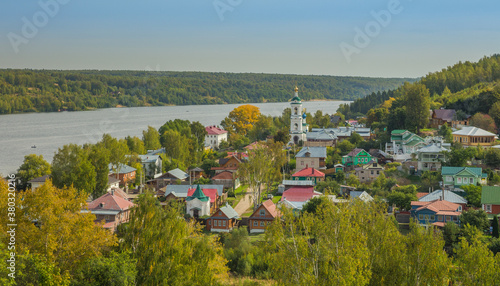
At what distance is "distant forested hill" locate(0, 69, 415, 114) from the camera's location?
8681cm

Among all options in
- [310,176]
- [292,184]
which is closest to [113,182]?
[292,184]

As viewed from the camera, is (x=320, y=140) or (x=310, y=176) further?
(x=320, y=140)

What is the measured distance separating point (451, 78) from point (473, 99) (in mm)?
17995

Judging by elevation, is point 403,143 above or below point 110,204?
above

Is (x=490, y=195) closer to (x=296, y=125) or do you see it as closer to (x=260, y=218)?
(x=260, y=218)

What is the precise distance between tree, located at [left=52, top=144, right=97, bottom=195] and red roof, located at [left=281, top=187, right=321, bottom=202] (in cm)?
980

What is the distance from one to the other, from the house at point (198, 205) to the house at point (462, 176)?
38.3 ft

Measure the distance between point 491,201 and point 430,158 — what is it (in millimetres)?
7872

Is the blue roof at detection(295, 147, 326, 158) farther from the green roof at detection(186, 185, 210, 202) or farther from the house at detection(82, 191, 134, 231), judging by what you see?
the house at detection(82, 191, 134, 231)

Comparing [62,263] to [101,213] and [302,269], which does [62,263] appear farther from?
[101,213]

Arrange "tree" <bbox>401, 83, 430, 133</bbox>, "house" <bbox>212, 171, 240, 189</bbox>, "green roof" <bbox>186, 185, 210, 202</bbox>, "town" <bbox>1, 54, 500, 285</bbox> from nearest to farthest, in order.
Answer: "town" <bbox>1, 54, 500, 285</bbox>
"green roof" <bbox>186, 185, 210, 202</bbox>
"house" <bbox>212, 171, 240, 189</bbox>
"tree" <bbox>401, 83, 430, 133</bbox>

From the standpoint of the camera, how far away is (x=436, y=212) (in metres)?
21.8

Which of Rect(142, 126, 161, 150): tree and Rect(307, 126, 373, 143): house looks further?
Rect(142, 126, 161, 150): tree

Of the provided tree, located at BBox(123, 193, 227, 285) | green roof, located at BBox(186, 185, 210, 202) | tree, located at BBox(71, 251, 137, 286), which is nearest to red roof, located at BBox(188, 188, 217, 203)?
green roof, located at BBox(186, 185, 210, 202)
